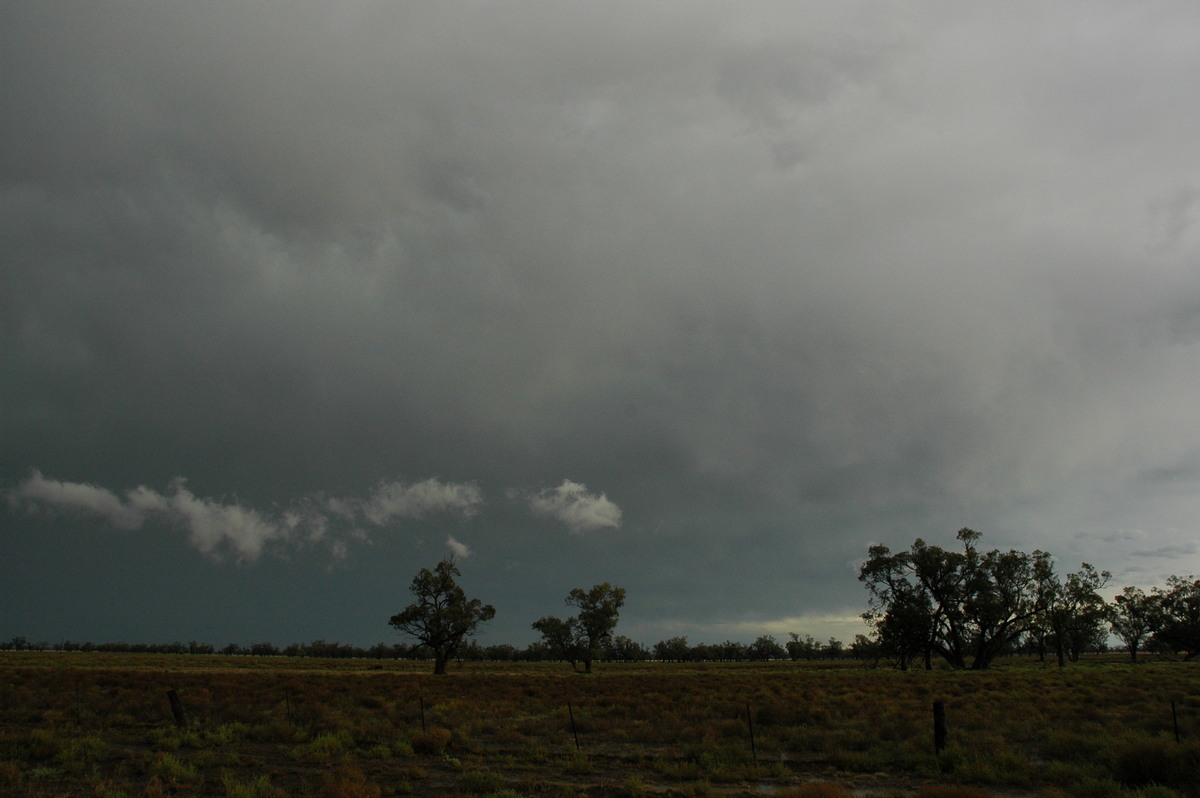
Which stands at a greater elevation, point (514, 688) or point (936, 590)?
point (936, 590)

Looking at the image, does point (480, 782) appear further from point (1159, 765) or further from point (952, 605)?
point (952, 605)

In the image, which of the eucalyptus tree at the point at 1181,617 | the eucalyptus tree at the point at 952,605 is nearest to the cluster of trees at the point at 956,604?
the eucalyptus tree at the point at 952,605

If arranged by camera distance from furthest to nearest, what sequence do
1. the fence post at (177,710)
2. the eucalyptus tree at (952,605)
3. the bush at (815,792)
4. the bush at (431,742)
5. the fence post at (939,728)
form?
1. the eucalyptus tree at (952,605)
2. the fence post at (177,710)
3. the bush at (431,742)
4. the fence post at (939,728)
5. the bush at (815,792)

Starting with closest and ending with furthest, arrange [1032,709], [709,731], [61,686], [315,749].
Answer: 1. [315,749]
2. [709,731]
3. [1032,709]
4. [61,686]

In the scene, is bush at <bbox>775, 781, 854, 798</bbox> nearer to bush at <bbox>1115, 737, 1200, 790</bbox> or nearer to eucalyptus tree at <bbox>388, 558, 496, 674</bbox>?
bush at <bbox>1115, 737, 1200, 790</bbox>

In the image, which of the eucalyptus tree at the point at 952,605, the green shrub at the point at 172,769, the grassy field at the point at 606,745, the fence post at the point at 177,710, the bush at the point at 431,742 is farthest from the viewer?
the eucalyptus tree at the point at 952,605

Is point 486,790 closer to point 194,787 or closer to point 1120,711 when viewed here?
point 194,787

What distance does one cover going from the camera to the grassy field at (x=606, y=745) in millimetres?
15336

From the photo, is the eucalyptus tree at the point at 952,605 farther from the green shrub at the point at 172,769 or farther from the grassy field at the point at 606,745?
the green shrub at the point at 172,769

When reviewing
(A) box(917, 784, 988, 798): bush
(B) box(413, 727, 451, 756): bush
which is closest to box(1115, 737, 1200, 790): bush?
(A) box(917, 784, 988, 798): bush

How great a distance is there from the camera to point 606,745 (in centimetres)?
2236

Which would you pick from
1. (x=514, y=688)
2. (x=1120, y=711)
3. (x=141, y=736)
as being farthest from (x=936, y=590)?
(x=141, y=736)

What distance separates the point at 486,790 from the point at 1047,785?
13224mm

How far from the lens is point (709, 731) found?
22.5 meters
